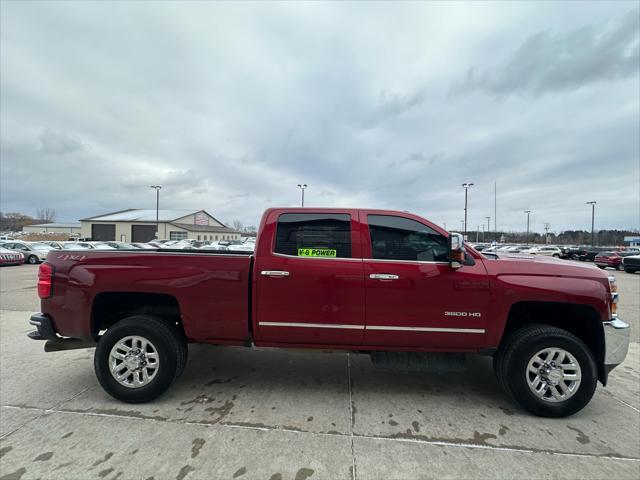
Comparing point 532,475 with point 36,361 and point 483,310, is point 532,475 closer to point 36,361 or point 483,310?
point 483,310

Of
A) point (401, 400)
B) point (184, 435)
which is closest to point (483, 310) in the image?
point (401, 400)

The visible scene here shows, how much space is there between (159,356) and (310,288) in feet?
5.34

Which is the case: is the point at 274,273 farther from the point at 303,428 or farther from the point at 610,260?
the point at 610,260

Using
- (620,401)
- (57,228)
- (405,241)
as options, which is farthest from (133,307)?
(57,228)

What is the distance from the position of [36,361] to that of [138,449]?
9.38 feet

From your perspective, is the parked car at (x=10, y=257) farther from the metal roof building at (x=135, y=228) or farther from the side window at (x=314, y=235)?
the metal roof building at (x=135, y=228)

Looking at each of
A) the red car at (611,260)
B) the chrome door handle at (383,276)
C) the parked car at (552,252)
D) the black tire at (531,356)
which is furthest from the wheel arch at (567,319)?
the parked car at (552,252)

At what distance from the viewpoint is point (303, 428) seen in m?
2.71

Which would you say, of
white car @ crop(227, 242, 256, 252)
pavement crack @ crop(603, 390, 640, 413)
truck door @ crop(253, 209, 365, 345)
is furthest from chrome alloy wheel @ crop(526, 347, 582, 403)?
white car @ crop(227, 242, 256, 252)

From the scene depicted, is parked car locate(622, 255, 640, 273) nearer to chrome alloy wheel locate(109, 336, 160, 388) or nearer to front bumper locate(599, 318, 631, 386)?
front bumper locate(599, 318, 631, 386)

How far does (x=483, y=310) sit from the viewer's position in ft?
9.89

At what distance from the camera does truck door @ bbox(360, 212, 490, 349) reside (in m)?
3.02

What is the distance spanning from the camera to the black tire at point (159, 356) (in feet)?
10.1

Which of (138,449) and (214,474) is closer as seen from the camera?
(214,474)
